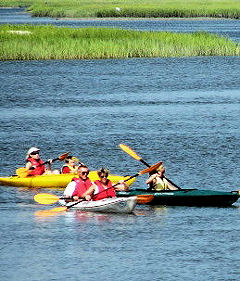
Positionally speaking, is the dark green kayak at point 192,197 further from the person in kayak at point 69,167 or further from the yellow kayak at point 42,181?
the person in kayak at point 69,167

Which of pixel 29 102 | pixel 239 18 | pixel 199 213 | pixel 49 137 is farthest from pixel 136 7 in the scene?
pixel 199 213

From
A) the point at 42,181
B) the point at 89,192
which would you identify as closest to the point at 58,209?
the point at 89,192

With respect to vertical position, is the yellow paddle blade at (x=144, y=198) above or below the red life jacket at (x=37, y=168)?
above

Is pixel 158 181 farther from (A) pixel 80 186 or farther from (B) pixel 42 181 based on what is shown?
(B) pixel 42 181

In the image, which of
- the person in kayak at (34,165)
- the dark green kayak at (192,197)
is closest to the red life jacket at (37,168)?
the person in kayak at (34,165)

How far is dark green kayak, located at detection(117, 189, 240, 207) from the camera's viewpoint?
23.5 metres

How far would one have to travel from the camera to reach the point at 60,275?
59.8ft

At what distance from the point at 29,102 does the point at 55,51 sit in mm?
13363

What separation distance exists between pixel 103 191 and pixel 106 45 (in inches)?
1522

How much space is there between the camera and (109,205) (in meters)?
23.0

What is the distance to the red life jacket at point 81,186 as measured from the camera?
2342cm

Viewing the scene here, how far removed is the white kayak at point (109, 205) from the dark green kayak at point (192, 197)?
68 centimetres

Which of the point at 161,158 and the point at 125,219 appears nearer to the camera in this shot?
the point at 125,219

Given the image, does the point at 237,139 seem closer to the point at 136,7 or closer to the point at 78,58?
the point at 78,58
